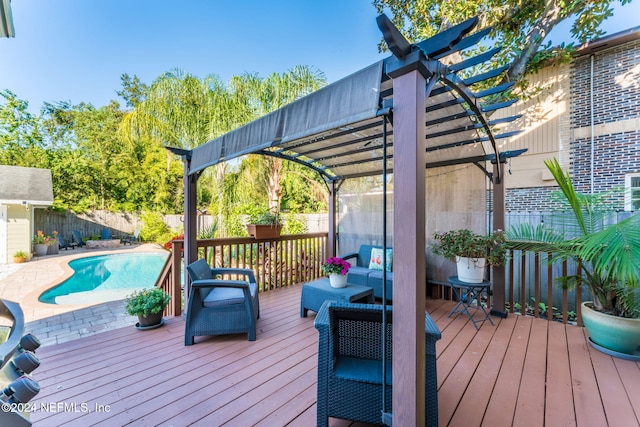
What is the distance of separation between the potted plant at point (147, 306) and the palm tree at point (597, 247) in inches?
169

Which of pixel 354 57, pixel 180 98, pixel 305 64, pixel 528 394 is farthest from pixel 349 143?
pixel 180 98

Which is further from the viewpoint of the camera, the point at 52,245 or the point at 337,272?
the point at 52,245

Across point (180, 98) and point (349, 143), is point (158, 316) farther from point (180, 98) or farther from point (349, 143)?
point (180, 98)

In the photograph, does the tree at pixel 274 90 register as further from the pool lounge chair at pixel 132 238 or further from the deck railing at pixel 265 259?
the pool lounge chair at pixel 132 238

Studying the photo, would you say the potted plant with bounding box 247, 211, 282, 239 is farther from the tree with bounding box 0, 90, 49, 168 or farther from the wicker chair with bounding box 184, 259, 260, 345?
the tree with bounding box 0, 90, 49, 168

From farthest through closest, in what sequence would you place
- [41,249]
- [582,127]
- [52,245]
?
[52,245] < [41,249] < [582,127]

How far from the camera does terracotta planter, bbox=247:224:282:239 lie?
4723 millimetres

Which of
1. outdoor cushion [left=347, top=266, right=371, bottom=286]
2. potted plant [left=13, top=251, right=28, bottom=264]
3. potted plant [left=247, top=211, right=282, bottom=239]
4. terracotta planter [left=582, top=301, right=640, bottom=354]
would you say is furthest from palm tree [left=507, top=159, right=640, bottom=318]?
potted plant [left=13, top=251, right=28, bottom=264]

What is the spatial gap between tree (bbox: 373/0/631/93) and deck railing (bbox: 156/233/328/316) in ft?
16.1

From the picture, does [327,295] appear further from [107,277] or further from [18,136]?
[18,136]

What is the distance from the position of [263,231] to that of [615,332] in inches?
170

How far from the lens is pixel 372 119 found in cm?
291

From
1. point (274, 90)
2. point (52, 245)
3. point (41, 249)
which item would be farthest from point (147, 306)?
point (52, 245)

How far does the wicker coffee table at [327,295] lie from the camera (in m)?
3.32
